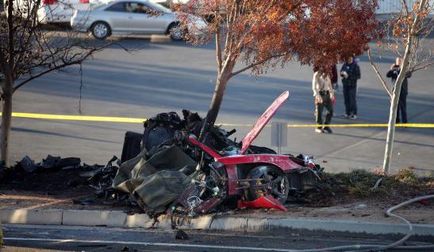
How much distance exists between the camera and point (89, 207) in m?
12.0

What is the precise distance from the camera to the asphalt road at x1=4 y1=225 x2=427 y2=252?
9633 mm

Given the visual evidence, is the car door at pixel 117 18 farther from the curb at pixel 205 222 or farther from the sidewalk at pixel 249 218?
the curb at pixel 205 222

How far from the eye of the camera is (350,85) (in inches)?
898

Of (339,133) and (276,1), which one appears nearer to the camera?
(276,1)

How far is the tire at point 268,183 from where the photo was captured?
1125cm

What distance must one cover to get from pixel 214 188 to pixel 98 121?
11.6 meters

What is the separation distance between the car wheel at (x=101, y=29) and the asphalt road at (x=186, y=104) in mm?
1183

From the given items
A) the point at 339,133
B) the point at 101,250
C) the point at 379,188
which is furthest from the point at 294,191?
the point at 339,133

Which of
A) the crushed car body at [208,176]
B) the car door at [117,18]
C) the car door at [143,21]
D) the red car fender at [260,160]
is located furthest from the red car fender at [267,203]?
the car door at [117,18]

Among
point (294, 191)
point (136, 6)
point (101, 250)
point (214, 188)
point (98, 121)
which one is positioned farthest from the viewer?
point (136, 6)

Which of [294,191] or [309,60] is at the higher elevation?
[309,60]

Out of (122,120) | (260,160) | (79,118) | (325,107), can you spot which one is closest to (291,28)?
(260,160)

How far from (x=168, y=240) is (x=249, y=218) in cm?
117

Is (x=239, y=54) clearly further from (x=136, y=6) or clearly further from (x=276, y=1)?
(x=136, y=6)
